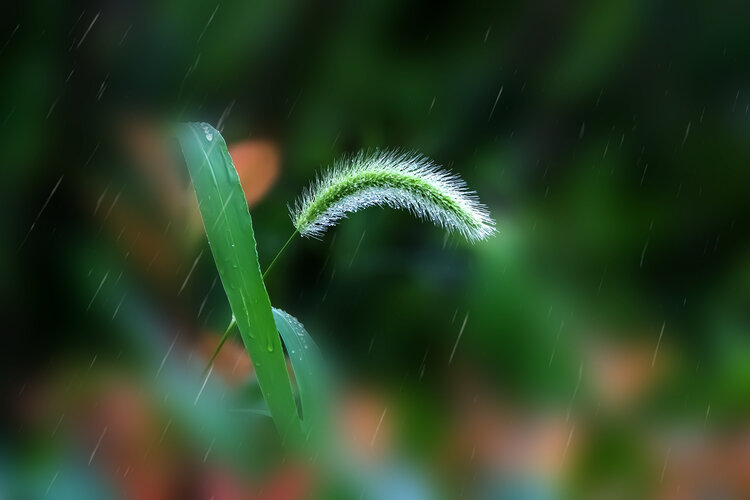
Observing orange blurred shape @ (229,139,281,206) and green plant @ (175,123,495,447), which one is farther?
A: orange blurred shape @ (229,139,281,206)

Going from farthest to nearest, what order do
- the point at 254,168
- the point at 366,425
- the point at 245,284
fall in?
the point at 254,168 < the point at 366,425 < the point at 245,284

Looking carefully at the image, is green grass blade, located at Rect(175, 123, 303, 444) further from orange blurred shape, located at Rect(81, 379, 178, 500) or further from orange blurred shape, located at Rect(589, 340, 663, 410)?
orange blurred shape, located at Rect(589, 340, 663, 410)

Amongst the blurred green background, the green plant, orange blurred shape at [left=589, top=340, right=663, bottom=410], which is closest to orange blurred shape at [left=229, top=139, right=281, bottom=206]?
the blurred green background

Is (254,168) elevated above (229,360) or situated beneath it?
elevated above

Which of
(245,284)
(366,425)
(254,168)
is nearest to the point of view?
(245,284)

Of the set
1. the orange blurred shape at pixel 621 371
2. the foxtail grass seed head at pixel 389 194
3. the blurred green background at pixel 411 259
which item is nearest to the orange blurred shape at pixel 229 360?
the blurred green background at pixel 411 259

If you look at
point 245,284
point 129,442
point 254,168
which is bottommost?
point 129,442

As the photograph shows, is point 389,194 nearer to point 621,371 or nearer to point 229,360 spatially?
point 229,360

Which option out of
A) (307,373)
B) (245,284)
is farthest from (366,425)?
(245,284)
